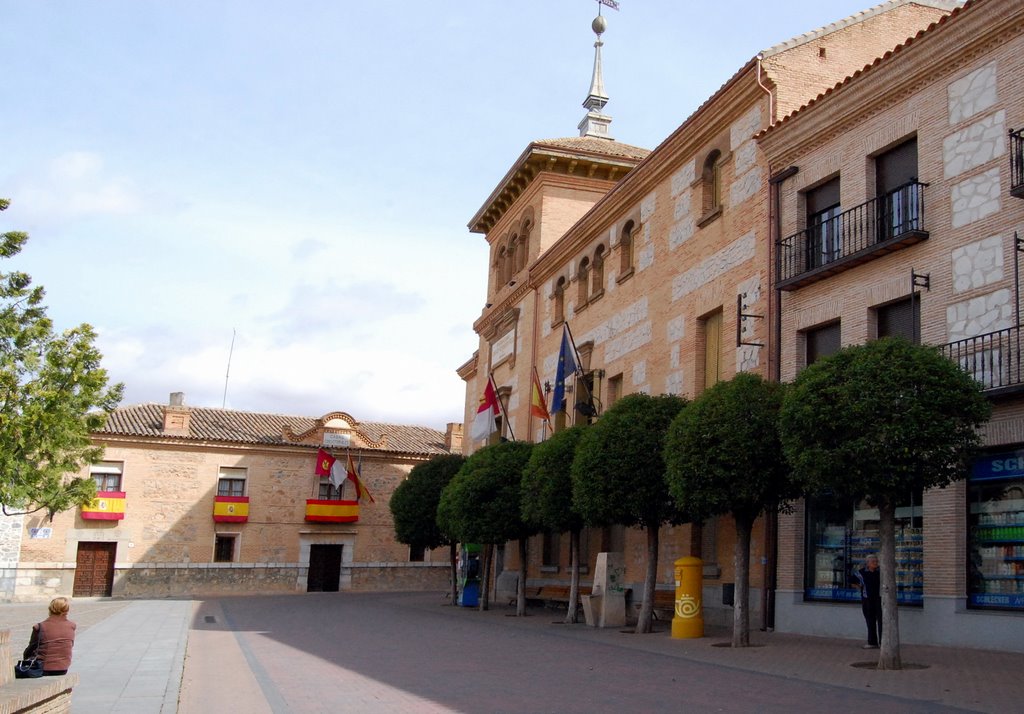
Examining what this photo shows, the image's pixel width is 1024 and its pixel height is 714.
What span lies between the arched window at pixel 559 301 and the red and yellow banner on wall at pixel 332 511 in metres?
19.3

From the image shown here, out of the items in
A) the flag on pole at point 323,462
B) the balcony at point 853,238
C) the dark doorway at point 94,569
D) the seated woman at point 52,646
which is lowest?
the dark doorway at point 94,569

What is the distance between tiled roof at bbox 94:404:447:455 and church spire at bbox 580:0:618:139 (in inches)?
715

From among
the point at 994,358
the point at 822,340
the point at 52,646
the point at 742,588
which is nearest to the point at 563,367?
the point at 822,340

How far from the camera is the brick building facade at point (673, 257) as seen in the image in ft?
69.2

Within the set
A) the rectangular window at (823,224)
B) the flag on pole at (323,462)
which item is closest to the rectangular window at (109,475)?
the flag on pole at (323,462)

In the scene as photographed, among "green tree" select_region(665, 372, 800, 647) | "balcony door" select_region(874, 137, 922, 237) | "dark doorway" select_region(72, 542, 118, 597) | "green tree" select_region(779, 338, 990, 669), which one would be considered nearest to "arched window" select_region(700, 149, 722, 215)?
"balcony door" select_region(874, 137, 922, 237)

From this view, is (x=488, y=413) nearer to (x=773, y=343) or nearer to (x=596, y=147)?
(x=596, y=147)

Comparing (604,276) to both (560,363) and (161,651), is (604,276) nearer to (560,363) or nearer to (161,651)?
(560,363)

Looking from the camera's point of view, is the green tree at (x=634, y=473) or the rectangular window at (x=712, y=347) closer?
the green tree at (x=634, y=473)

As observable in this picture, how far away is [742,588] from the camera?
54.4 ft

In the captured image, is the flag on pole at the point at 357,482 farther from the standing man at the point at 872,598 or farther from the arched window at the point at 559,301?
the standing man at the point at 872,598

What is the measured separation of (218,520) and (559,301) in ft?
69.2

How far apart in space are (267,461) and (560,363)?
2454cm

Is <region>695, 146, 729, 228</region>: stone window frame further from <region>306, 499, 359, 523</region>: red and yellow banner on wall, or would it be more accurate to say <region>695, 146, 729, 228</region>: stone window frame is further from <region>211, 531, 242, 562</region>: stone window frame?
<region>211, 531, 242, 562</region>: stone window frame
